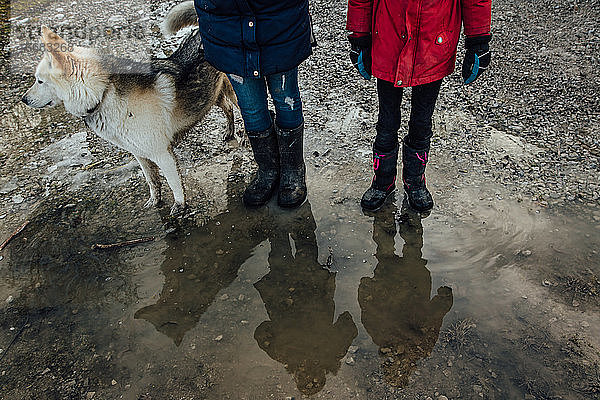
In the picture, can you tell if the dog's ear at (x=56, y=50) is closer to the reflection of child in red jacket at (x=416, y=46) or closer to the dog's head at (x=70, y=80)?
the dog's head at (x=70, y=80)

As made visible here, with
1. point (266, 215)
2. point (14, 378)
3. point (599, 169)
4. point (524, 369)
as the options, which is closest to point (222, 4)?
point (266, 215)

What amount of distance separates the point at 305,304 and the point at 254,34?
1.61 metres

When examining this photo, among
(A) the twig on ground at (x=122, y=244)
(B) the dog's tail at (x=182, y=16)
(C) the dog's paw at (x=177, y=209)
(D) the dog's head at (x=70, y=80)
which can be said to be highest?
(B) the dog's tail at (x=182, y=16)

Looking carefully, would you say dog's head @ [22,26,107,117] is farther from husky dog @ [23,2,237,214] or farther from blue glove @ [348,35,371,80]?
blue glove @ [348,35,371,80]

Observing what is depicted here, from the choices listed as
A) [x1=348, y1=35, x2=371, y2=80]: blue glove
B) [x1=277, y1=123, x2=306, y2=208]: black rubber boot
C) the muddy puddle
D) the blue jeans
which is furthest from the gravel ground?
[x1=348, y1=35, x2=371, y2=80]: blue glove

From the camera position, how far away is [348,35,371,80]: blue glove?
250 cm

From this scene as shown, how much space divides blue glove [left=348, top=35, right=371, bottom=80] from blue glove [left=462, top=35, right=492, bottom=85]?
1.84ft

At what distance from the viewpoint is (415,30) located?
2.27 metres

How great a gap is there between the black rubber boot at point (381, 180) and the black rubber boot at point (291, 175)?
47 cm

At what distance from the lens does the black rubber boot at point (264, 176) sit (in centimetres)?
309

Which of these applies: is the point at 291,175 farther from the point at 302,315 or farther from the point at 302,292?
the point at 302,315

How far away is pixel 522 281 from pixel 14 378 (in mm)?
2898

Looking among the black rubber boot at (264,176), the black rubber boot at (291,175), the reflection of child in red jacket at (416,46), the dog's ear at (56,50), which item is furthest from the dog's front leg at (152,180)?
the reflection of child in red jacket at (416,46)

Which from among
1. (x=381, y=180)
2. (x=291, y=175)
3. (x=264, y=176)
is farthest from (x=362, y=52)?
(x=264, y=176)
